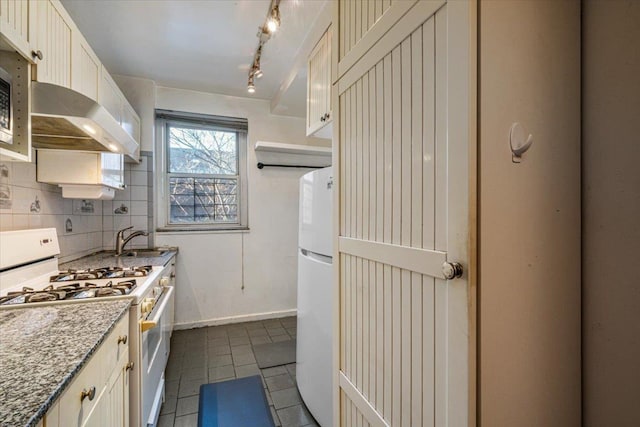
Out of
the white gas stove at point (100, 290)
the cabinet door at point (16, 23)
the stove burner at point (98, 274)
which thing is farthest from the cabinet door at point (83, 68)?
the stove burner at point (98, 274)

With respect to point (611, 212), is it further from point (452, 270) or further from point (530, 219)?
point (452, 270)

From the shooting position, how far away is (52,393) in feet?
1.98

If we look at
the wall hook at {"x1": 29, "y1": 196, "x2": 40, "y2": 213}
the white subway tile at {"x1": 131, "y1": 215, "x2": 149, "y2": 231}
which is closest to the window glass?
the white subway tile at {"x1": 131, "y1": 215, "x2": 149, "y2": 231}

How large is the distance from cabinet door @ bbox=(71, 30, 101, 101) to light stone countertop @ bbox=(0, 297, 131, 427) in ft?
3.82

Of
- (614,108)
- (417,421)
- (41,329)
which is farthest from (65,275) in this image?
(614,108)

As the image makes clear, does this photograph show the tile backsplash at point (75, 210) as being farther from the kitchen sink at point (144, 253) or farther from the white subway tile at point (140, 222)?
the kitchen sink at point (144, 253)

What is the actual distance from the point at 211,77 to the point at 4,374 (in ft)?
8.80

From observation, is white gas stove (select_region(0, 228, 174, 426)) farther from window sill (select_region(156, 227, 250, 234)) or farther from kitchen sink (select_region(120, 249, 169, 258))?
window sill (select_region(156, 227, 250, 234))

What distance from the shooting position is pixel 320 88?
1.88 metres

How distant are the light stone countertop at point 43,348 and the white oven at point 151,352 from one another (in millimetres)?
182

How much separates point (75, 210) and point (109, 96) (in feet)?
3.04

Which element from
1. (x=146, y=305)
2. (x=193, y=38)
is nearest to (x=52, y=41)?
(x=193, y=38)

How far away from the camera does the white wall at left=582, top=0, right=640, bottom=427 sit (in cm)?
68

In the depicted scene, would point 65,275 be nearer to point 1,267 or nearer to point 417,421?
point 1,267
